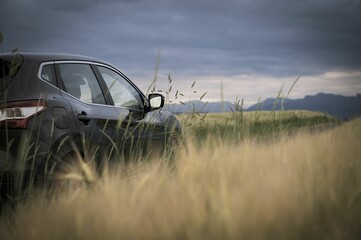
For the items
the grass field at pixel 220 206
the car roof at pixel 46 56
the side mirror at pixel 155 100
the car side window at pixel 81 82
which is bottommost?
the grass field at pixel 220 206

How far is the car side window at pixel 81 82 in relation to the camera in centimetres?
→ 543

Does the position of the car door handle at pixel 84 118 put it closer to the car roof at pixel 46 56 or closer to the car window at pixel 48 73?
the car window at pixel 48 73

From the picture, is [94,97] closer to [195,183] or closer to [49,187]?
[49,187]

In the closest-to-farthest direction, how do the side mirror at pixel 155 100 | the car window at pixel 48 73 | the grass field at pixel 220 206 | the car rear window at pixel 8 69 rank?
the grass field at pixel 220 206 → the car rear window at pixel 8 69 → the car window at pixel 48 73 → the side mirror at pixel 155 100

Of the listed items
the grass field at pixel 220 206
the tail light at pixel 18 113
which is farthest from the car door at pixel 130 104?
the grass field at pixel 220 206

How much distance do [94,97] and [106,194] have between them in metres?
2.48

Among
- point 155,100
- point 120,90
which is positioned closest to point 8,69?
point 120,90

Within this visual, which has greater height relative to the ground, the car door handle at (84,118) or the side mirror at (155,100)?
the side mirror at (155,100)

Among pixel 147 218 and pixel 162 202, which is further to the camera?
pixel 162 202

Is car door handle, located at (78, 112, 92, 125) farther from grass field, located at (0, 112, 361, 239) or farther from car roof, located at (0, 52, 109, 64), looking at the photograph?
grass field, located at (0, 112, 361, 239)

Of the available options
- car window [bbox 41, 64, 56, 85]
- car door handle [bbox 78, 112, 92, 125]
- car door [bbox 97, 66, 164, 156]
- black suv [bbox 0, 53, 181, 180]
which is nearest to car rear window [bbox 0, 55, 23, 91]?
black suv [bbox 0, 53, 181, 180]

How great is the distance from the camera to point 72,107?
5078 millimetres

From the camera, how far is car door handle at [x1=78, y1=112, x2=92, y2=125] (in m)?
5.15

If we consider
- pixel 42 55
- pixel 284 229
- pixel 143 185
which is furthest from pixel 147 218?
pixel 42 55
